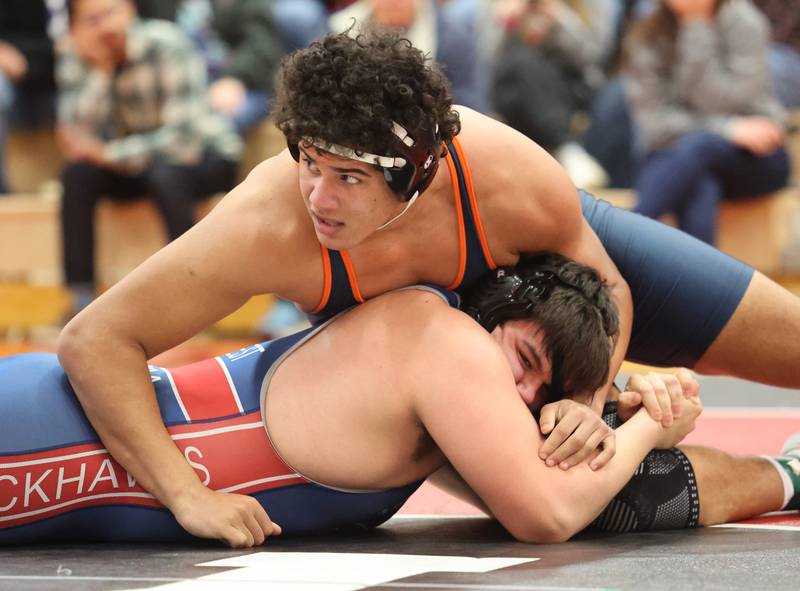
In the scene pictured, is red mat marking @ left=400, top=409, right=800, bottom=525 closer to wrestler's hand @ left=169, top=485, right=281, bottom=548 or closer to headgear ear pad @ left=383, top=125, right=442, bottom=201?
wrestler's hand @ left=169, top=485, right=281, bottom=548

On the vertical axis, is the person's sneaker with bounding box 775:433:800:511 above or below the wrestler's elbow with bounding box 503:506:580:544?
below

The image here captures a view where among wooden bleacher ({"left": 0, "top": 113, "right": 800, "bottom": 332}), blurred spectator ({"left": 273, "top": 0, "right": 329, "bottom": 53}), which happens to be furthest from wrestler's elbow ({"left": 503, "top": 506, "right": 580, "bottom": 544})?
blurred spectator ({"left": 273, "top": 0, "right": 329, "bottom": 53})

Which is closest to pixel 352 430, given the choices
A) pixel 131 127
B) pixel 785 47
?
pixel 131 127

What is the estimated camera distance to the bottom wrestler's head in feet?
8.38

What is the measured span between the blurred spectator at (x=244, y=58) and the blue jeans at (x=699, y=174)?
6.93 ft

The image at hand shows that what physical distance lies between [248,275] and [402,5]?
13.3 ft

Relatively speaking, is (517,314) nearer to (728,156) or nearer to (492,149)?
(492,149)

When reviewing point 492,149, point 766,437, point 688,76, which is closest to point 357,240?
point 492,149

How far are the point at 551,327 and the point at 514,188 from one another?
0.31 metres

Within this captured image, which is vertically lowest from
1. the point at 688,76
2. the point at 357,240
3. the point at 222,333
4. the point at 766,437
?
the point at 222,333

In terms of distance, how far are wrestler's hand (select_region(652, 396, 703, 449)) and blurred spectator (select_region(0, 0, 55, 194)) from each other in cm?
525

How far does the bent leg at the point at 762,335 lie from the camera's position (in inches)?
124

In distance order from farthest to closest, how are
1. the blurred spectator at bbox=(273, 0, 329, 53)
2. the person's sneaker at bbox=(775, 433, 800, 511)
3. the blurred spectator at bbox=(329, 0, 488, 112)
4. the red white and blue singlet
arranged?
1. the blurred spectator at bbox=(273, 0, 329, 53)
2. the blurred spectator at bbox=(329, 0, 488, 112)
3. the person's sneaker at bbox=(775, 433, 800, 511)
4. the red white and blue singlet

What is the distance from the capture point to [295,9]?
704 cm
